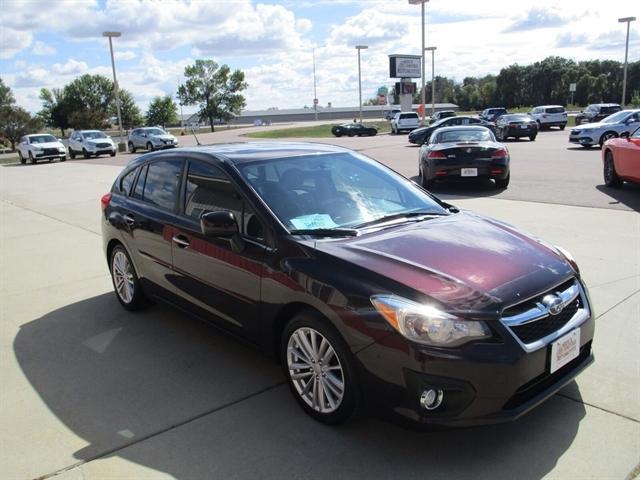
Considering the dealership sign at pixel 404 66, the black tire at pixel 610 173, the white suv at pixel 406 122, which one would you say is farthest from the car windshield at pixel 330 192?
the dealership sign at pixel 404 66

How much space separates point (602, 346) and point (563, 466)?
1611mm

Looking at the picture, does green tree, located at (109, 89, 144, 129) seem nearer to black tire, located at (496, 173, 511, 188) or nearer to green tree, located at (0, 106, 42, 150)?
green tree, located at (0, 106, 42, 150)

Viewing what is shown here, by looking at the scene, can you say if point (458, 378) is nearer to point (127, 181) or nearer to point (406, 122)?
point (127, 181)

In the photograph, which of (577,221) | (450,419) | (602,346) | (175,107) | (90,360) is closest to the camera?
(450,419)

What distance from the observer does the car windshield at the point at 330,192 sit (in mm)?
3883

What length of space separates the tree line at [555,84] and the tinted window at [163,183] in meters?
101

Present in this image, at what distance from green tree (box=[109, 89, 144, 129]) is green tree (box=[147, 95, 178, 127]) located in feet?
7.00

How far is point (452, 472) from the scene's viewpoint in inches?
115

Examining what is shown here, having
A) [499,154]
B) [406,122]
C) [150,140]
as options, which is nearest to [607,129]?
[499,154]

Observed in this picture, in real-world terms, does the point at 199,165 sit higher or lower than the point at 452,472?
higher

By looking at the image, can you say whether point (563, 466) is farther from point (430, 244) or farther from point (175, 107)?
point (175, 107)

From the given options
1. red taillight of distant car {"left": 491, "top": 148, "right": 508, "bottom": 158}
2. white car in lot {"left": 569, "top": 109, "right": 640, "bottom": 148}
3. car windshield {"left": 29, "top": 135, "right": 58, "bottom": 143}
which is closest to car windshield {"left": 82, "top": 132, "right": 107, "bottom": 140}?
car windshield {"left": 29, "top": 135, "right": 58, "bottom": 143}

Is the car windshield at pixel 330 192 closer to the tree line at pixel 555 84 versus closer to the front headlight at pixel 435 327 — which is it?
the front headlight at pixel 435 327

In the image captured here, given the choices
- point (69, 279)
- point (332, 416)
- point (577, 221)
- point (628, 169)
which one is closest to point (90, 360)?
point (332, 416)
